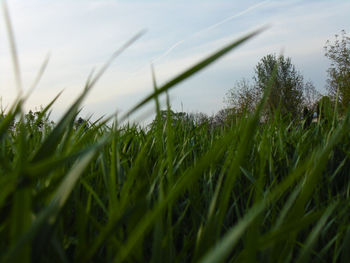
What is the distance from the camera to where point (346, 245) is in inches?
25.6

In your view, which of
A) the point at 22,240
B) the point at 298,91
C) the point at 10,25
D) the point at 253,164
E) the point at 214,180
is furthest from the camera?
the point at 298,91

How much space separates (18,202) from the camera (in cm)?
36

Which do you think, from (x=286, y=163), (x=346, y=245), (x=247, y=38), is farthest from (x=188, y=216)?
(x=247, y=38)

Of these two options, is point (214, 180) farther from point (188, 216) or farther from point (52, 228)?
point (52, 228)

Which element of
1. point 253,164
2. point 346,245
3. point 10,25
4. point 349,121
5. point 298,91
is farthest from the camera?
point 298,91

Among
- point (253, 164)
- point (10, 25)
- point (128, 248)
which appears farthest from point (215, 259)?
point (253, 164)

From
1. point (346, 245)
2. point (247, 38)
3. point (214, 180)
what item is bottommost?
point (346, 245)

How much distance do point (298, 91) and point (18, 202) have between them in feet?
89.7

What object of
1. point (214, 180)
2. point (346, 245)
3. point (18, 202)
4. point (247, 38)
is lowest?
point (346, 245)

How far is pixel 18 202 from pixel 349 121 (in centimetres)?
83

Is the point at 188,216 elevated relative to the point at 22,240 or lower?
lower

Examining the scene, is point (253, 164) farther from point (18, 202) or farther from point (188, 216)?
point (18, 202)

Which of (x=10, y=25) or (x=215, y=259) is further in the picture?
(x=10, y=25)

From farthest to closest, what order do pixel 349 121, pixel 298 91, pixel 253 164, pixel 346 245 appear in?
pixel 298 91 → pixel 253 164 → pixel 349 121 → pixel 346 245
